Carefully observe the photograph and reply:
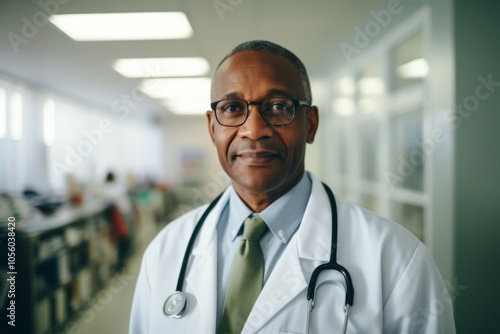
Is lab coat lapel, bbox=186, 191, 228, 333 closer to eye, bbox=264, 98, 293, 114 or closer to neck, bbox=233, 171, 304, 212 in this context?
neck, bbox=233, 171, 304, 212

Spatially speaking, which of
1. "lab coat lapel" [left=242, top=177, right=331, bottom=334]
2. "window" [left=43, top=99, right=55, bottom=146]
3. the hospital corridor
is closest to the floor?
the hospital corridor

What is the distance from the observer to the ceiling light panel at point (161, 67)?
2.53 meters

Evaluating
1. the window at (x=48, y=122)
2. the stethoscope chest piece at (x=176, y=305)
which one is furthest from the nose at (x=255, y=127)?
the window at (x=48, y=122)

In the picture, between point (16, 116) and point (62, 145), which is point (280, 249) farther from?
point (62, 145)

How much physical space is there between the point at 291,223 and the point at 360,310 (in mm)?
258

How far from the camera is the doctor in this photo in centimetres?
73

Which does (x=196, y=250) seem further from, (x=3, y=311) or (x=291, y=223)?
(x=3, y=311)

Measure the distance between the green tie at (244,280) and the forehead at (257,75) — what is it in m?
0.34

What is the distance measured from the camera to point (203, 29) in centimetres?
188

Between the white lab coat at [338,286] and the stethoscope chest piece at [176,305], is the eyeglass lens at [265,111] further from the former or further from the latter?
the stethoscope chest piece at [176,305]

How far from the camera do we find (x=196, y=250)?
2.89ft

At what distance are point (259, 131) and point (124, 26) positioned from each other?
1.47 m

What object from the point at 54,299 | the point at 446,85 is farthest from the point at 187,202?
the point at 446,85

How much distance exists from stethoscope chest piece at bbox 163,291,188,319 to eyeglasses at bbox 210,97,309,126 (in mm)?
443
